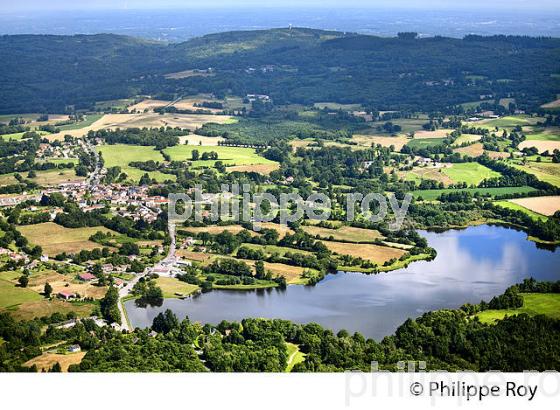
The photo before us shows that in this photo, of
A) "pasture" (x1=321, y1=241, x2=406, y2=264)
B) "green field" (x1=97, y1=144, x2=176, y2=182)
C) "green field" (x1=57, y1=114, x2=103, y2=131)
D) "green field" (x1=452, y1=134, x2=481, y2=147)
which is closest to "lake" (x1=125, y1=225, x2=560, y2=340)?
"pasture" (x1=321, y1=241, x2=406, y2=264)

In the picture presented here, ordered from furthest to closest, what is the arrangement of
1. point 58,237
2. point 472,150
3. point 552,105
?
point 552,105 → point 472,150 → point 58,237

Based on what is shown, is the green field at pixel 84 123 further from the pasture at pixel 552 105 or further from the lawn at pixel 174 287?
the lawn at pixel 174 287

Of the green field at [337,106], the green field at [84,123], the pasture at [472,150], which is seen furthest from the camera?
the green field at [337,106]

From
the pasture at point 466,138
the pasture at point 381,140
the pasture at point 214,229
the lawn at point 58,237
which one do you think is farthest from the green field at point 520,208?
the lawn at point 58,237

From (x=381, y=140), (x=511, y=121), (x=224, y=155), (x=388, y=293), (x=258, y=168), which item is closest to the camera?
(x=388, y=293)

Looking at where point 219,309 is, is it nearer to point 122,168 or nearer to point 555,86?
point 122,168

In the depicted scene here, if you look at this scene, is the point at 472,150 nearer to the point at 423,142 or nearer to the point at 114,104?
the point at 423,142

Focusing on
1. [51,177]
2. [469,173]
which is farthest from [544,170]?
[51,177]

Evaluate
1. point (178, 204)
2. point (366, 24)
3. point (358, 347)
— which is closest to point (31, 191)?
point (178, 204)
